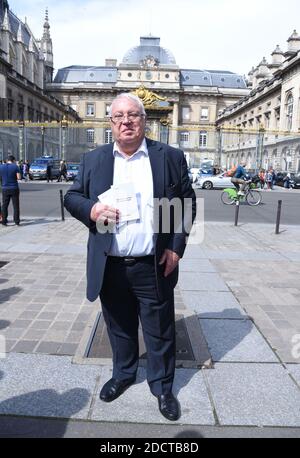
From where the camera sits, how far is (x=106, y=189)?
2650 millimetres

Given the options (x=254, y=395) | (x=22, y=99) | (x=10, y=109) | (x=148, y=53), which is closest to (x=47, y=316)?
(x=254, y=395)

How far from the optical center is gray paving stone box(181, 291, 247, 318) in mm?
4573

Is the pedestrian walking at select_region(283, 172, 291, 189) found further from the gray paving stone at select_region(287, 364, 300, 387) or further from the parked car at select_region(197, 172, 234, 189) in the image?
the gray paving stone at select_region(287, 364, 300, 387)

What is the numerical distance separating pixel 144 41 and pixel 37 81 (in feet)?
77.9

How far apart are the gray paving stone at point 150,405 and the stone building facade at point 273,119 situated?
33194mm

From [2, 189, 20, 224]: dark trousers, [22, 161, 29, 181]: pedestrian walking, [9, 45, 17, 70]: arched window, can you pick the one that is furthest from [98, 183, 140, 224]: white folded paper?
[9, 45, 17, 70]: arched window

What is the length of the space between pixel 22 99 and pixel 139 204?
180 ft

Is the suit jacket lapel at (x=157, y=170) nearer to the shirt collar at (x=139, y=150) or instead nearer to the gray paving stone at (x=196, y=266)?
the shirt collar at (x=139, y=150)

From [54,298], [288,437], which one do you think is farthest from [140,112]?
[54,298]

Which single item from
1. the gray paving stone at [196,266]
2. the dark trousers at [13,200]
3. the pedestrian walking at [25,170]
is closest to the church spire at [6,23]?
the pedestrian walking at [25,170]

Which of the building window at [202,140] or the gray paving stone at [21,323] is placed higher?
the building window at [202,140]

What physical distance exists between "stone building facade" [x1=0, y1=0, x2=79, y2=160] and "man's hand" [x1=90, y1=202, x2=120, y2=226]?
35.4 metres

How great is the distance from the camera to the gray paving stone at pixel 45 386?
2.76 meters

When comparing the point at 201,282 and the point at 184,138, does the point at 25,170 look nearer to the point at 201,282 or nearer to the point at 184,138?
the point at 201,282
